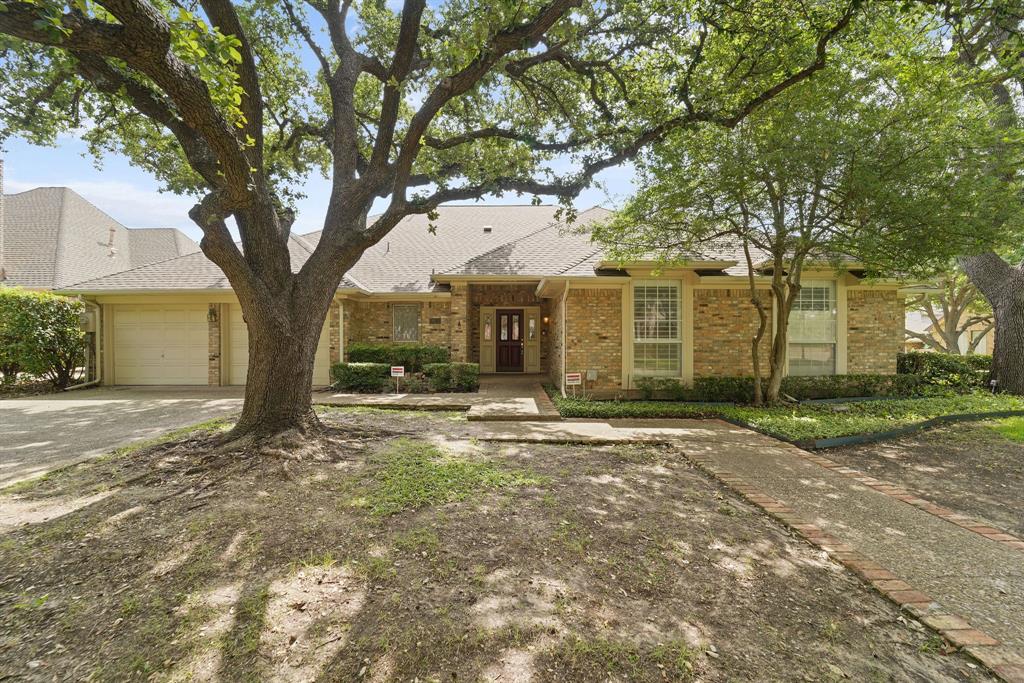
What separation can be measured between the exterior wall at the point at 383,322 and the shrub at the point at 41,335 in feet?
22.9

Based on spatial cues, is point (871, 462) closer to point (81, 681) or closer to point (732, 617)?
point (732, 617)

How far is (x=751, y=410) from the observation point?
8.77 metres

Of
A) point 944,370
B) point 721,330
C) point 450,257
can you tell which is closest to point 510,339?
point 450,257

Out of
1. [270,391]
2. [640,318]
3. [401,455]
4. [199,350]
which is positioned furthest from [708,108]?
[199,350]

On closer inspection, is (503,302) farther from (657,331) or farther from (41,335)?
(41,335)

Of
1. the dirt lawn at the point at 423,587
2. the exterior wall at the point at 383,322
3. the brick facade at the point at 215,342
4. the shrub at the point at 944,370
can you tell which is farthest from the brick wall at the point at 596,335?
the brick facade at the point at 215,342

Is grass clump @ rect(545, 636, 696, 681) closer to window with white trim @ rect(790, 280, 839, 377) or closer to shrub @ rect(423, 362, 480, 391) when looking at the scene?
shrub @ rect(423, 362, 480, 391)

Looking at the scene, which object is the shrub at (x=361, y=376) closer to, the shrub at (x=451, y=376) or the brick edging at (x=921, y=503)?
the shrub at (x=451, y=376)

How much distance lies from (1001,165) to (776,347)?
4636mm

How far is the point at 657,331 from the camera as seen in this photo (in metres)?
10.2

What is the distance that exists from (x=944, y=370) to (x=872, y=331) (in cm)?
381

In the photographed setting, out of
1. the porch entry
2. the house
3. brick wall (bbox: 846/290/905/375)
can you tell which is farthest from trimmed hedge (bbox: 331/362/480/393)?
brick wall (bbox: 846/290/905/375)

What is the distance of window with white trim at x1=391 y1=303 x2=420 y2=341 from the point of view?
13047mm

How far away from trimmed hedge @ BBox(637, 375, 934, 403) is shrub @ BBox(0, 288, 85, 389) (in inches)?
580
